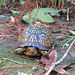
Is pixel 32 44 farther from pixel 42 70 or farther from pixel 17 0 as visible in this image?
pixel 17 0

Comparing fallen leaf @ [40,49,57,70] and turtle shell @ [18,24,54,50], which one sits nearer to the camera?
fallen leaf @ [40,49,57,70]

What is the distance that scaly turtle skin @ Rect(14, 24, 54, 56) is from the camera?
74.2 inches

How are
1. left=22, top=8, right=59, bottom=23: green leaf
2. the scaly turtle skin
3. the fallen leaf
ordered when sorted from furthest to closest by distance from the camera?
left=22, top=8, right=59, bottom=23: green leaf < the scaly turtle skin < the fallen leaf

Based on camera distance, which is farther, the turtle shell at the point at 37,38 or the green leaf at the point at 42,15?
the green leaf at the point at 42,15

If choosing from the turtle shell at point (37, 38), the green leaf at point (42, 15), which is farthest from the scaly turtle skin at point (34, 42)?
the green leaf at point (42, 15)

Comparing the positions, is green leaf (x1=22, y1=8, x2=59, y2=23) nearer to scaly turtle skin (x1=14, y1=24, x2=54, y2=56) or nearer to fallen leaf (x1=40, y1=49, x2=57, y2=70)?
scaly turtle skin (x1=14, y1=24, x2=54, y2=56)

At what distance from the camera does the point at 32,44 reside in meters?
1.88

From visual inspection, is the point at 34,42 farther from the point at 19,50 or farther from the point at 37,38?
the point at 19,50

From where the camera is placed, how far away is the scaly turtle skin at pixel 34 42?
1.88 meters

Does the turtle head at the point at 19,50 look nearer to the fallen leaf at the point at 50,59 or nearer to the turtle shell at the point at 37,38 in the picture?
the turtle shell at the point at 37,38

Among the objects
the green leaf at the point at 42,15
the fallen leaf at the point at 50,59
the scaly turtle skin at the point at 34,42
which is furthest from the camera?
the green leaf at the point at 42,15

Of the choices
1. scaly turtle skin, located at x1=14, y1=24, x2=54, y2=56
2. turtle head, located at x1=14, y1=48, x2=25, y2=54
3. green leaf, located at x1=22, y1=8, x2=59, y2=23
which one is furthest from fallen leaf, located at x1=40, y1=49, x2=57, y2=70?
green leaf, located at x1=22, y1=8, x2=59, y2=23

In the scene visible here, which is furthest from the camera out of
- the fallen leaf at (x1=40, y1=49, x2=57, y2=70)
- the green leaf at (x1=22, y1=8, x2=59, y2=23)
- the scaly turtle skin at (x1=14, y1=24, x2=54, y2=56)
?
the green leaf at (x1=22, y1=8, x2=59, y2=23)

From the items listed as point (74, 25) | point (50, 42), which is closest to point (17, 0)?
point (74, 25)
